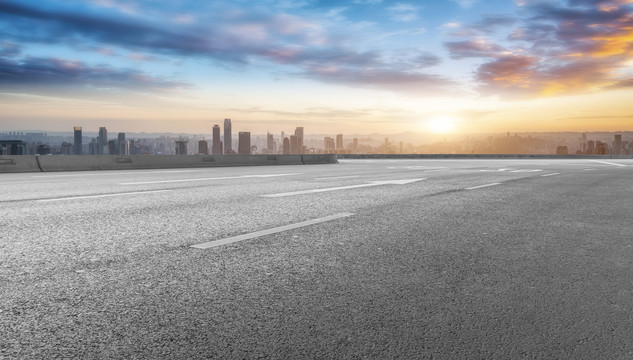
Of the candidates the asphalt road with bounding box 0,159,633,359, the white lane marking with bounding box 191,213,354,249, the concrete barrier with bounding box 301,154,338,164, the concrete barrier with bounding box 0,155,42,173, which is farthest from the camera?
the concrete barrier with bounding box 301,154,338,164

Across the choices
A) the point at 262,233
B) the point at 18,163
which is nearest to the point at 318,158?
the point at 18,163

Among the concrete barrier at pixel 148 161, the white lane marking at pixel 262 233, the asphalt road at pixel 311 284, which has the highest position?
the concrete barrier at pixel 148 161

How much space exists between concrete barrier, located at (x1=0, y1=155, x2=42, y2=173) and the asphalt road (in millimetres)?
13104

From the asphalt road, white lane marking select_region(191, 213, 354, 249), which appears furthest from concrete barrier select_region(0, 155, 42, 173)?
white lane marking select_region(191, 213, 354, 249)

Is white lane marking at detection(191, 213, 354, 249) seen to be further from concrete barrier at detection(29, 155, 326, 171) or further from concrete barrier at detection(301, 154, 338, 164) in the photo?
concrete barrier at detection(301, 154, 338, 164)

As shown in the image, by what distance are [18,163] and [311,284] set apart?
19204 millimetres

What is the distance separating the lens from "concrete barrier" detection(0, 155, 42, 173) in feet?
62.7

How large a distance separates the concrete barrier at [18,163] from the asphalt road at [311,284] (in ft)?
43.0

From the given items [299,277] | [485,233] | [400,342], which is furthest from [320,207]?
[400,342]

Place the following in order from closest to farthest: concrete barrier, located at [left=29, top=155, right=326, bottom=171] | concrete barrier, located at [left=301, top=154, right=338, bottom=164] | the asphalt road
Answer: the asphalt road → concrete barrier, located at [left=29, top=155, right=326, bottom=171] → concrete barrier, located at [left=301, top=154, right=338, bottom=164]

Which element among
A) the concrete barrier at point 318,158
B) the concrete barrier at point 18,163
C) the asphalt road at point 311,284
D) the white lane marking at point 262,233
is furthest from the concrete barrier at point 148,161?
the white lane marking at point 262,233

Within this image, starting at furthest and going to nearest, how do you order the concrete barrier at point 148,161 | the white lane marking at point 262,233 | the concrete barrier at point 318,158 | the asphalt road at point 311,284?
1. the concrete barrier at point 318,158
2. the concrete barrier at point 148,161
3. the white lane marking at point 262,233
4. the asphalt road at point 311,284

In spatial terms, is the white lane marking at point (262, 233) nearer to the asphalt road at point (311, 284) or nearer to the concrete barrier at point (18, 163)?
the asphalt road at point (311, 284)

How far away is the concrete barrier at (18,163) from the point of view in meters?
19.1
